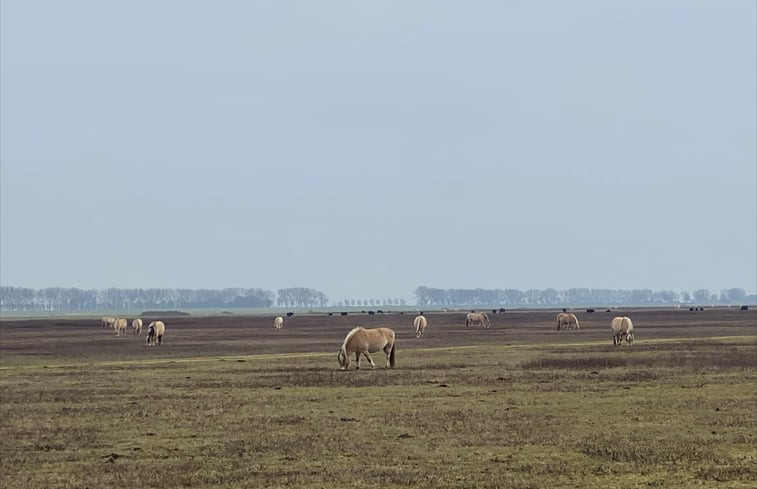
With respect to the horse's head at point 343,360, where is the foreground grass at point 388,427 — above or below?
below

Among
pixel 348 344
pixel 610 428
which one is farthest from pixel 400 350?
pixel 610 428

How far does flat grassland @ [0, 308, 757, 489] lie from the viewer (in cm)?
1403

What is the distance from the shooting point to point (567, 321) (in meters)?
77.2

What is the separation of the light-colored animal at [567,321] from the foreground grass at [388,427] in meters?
A: 42.2

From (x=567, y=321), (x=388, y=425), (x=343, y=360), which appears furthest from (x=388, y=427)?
(x=567, y=321)

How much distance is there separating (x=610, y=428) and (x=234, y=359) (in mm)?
24517

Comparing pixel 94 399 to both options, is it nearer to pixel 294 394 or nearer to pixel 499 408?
pixel 294 394

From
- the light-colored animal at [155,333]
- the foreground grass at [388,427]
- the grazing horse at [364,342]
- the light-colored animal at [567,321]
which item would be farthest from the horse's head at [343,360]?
the light-colored animal at [567,321]

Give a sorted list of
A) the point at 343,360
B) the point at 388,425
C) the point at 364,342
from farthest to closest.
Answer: the point at 364,342 < the point at 343,360 < the point at 388,425

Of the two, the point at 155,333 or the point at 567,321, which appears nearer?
the point at 155,333

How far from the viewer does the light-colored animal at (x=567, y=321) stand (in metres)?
74.9

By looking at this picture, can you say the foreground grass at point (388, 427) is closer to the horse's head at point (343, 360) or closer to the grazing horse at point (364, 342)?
the horse's head at point (343, 360)

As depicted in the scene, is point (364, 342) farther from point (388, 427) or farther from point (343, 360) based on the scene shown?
point (388, 427)

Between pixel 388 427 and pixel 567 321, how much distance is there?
6027 cm
